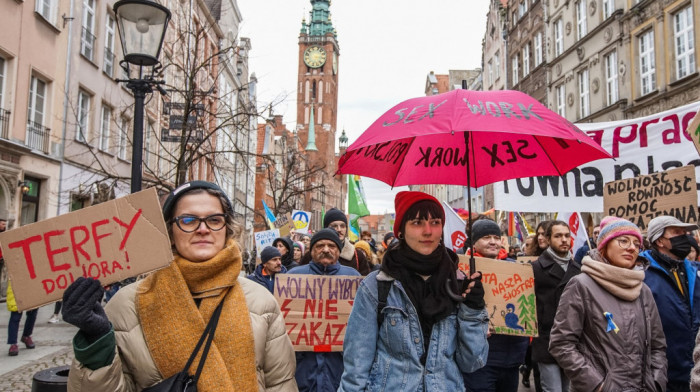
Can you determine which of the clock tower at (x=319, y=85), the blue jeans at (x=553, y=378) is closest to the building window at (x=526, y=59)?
the blue jeans at (x=553, y=378)

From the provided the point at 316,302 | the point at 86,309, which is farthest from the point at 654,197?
the point at 86,309

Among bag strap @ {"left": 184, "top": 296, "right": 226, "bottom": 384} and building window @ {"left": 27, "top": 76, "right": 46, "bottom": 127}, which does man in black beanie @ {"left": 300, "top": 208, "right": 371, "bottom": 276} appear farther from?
building window @ {"left": 27, "top": 76, "right": 46, "bottom": 127}

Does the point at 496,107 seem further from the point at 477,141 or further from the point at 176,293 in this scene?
the point at 176,293

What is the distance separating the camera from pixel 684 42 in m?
18.4

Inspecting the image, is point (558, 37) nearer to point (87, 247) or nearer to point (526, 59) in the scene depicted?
point (526, 59)

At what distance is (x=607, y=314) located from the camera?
3.80 m

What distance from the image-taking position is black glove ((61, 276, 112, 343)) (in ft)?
6.57

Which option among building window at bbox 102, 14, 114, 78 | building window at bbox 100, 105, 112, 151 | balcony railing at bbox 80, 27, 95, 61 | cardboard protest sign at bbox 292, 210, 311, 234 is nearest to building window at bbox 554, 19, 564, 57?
cardboard protest sign at bbox 292, 210, 311, 234

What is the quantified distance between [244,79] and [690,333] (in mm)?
42525

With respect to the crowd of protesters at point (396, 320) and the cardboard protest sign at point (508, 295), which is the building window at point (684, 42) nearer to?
the crowd of protesters at point (396, 320)

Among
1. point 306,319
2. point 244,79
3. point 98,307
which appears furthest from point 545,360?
point 244,79

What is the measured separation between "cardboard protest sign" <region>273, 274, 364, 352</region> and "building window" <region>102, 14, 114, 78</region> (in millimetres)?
18089

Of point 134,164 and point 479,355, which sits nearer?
point 479,355

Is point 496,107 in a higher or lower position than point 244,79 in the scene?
lower
